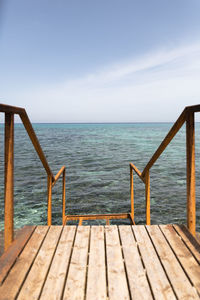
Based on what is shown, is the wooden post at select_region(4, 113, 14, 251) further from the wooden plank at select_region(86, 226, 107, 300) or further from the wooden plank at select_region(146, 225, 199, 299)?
the wooden plank at select_region(146, 225, 199, 299)

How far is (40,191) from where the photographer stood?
8227mm

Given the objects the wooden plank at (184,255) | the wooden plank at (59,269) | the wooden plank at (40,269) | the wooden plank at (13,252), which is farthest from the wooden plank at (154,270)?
the wooden plank at (13,252)

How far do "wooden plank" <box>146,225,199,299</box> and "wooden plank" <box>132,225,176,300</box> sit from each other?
1.6 inches

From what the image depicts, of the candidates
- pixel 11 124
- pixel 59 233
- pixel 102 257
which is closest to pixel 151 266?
pixel 102 257

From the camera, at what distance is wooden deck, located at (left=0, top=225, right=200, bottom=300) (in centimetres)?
146

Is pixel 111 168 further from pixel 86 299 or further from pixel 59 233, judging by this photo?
pixel 86 299

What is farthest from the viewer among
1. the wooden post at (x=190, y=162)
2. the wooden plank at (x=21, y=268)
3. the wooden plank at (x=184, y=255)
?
the wooden post at (x=190, y=162)

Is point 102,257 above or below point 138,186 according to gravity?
above

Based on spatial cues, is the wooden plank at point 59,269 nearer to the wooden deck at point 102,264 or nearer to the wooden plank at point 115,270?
the wooden deck at point 102,264

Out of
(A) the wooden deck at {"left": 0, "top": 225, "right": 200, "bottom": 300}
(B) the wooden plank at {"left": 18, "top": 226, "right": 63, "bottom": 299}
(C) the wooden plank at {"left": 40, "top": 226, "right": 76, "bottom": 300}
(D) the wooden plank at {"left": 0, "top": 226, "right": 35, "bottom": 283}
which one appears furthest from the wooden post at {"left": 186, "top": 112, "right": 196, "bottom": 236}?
(D) the wooden plank at {"left": 0, "top": 226, "right": 35, "bottom": 283}

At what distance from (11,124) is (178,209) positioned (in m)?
6.14

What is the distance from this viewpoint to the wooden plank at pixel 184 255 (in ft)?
5.18

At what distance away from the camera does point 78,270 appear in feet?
5.49

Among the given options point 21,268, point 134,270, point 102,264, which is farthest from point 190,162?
point 21,268
